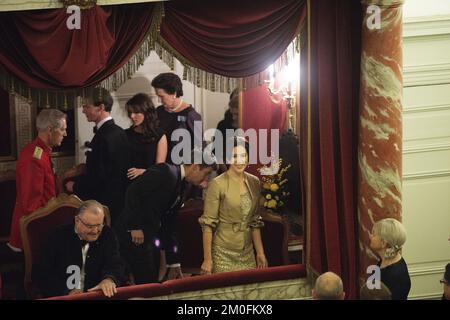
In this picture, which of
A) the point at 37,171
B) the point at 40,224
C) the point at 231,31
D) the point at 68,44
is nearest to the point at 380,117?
the point at 231,31

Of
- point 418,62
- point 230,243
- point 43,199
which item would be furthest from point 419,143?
point 43,199

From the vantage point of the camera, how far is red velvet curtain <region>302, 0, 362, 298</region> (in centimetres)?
764

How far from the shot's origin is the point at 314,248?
788cm

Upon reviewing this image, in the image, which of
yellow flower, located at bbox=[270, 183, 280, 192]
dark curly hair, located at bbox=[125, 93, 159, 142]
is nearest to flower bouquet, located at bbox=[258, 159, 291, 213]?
yellow flower, located at bbox=[270, 183, 280, 192]

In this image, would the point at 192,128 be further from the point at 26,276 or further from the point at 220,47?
the point at 26,276

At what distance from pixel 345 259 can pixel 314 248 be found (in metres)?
0.25

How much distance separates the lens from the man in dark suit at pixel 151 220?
26.6ft

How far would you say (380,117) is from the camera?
7523 mm

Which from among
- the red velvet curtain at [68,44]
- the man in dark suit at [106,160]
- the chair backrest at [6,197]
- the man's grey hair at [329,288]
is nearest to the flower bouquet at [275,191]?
the man in dark suit at [106,160]

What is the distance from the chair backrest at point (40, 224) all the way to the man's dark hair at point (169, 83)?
1762mm

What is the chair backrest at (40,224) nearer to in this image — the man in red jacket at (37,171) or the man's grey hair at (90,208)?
the man's grey hair at (90,208)

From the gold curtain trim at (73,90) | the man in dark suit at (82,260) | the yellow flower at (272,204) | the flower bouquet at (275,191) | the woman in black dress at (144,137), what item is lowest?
the man in dark suit at (82,260)

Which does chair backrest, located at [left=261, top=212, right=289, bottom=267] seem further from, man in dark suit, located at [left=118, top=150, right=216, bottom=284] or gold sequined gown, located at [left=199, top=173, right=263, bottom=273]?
man in dark suit, located at [left=118, top=150, right=216, bottom=284]

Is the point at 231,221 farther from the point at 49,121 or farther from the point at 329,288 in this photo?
the point at 329,288
